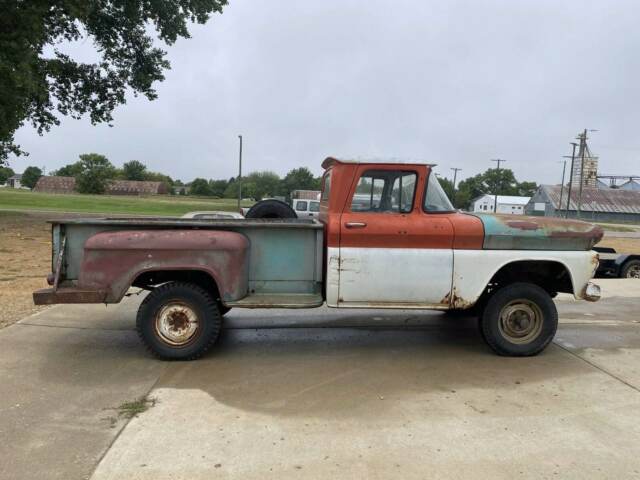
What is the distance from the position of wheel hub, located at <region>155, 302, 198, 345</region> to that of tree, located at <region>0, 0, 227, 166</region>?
13.2 meters

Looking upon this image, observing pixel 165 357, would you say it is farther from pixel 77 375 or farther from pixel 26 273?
pixel 26 273

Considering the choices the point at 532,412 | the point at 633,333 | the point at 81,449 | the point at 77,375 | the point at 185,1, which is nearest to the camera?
the point at 81,449

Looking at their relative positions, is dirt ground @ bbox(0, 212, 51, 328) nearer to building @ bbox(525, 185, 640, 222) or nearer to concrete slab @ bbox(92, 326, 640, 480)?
concrete slab @ bbox(92, 326, 640, 480)

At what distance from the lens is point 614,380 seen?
4809 millimetres

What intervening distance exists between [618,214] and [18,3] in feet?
299

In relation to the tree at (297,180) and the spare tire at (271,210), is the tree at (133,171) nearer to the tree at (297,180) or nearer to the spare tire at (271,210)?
the tree at (297,180)

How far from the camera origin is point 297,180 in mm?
71812

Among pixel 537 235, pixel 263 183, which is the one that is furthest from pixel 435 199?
pixel 263 183

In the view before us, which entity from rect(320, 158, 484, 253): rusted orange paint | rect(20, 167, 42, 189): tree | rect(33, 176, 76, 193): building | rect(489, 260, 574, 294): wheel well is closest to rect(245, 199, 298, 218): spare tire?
rect(320, 158, 484, 253): rusted orange paint

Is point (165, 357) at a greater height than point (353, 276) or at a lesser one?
lesser

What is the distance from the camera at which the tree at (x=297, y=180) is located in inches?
2726

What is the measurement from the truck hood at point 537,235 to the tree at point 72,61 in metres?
14.8

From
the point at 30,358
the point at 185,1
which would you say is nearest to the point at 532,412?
the point at 30,358

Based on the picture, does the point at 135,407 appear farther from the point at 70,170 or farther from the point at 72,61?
the point at 70,170
